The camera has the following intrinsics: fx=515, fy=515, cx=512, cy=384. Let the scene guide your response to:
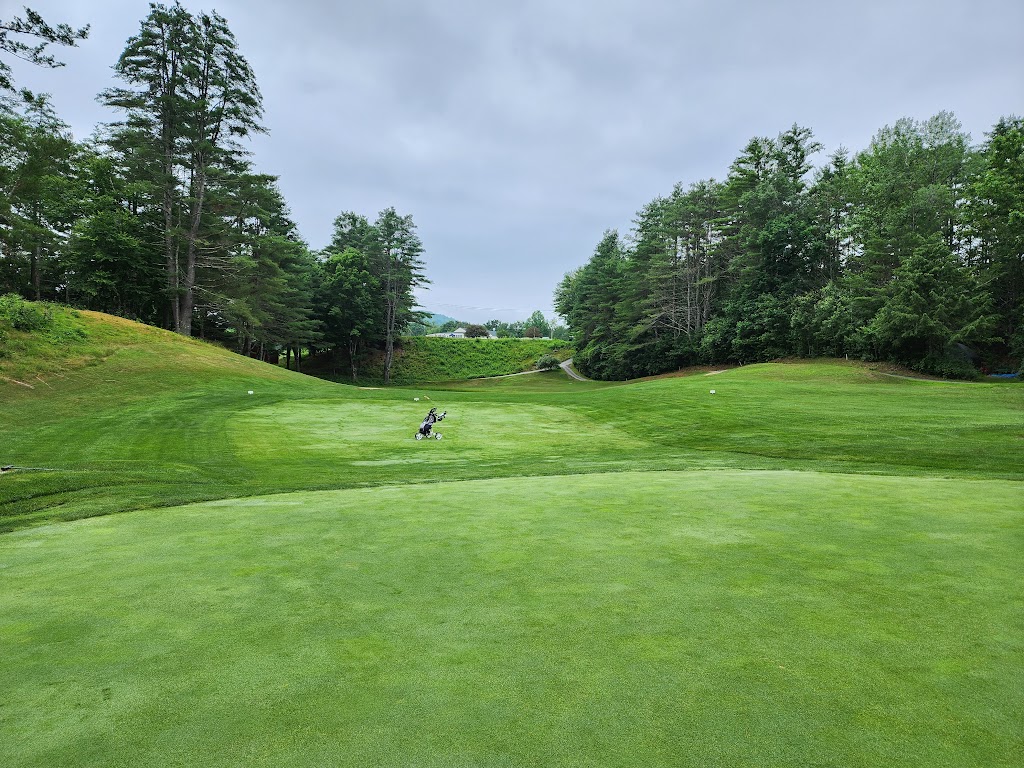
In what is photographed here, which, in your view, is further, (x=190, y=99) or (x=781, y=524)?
(x=190, y=99)

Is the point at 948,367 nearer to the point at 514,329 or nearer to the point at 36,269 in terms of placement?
the point at 36,269

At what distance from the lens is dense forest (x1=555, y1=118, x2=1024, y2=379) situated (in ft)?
106

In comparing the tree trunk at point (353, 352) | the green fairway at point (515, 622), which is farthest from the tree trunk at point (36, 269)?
the green fairway at point (515, 622)

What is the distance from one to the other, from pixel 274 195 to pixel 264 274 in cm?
585

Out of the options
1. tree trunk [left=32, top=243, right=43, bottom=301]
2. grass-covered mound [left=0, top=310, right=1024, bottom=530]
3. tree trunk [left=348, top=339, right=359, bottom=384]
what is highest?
tree trunk [left=32, top=243, right=43, bottom=301]

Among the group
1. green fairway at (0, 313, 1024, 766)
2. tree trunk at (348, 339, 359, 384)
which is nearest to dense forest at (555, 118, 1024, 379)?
tree trunk at (348, 339, 359, 384)

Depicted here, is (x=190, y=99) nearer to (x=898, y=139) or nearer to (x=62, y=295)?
(x=62, y=295)

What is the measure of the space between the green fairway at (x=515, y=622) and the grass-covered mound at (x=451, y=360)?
4708 cm

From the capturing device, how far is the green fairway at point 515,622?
1756mm

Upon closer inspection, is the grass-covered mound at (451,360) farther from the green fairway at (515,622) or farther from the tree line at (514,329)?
the green fairway at (515,622)

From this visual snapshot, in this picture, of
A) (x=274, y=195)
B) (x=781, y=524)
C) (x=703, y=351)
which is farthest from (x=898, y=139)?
(x=781, y=524)

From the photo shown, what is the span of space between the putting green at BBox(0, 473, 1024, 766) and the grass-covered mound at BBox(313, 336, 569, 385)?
48520 millimetres

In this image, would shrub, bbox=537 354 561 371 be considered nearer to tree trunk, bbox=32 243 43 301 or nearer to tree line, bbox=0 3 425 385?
tree line, bbox=0 3 425 385

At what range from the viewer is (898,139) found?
4144cm
